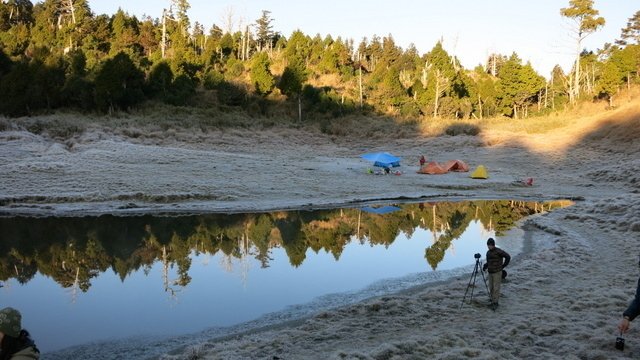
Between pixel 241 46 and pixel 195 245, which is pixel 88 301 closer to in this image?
pixel 195 245

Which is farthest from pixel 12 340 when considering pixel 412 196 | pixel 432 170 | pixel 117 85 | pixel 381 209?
pixel 117 85

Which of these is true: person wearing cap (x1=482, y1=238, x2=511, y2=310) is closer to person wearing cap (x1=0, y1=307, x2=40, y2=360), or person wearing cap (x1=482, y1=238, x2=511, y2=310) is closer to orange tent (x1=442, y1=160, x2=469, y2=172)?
person wearing cap (x1=0, y1=307, x2=40, y2=360)

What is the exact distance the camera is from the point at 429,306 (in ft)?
33.3

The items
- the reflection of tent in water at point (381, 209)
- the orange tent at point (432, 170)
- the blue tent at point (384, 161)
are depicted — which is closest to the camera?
the reflection of tent in water at point (381, 209)

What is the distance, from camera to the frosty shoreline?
8297 millimetres

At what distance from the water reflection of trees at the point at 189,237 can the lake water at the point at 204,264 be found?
0.14 feet

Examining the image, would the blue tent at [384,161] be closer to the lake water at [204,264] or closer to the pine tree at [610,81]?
the lake water at [204,264]

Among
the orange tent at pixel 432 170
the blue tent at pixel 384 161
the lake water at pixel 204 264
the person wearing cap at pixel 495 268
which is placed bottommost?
the lake water at pixel 204 264

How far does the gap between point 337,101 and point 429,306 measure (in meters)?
54.4

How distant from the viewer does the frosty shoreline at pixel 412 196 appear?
830cm

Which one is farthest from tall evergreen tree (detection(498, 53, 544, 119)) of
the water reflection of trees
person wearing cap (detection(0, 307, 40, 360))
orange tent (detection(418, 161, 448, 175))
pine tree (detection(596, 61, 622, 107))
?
person wearing cap (detection(0, 307, 40, 360))

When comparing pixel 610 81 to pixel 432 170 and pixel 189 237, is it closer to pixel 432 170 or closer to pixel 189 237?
pixel 432 170

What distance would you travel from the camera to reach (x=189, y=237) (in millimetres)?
18641

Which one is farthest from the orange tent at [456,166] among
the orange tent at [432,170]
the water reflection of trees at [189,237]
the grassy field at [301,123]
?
the grassy field at [301,123]
